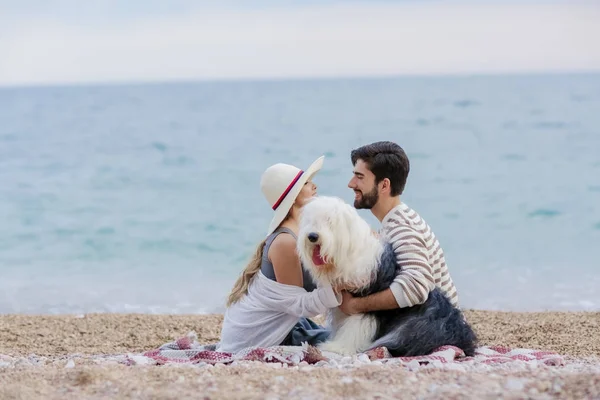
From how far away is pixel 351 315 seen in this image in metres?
5.39

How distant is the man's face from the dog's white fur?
1.11 feet

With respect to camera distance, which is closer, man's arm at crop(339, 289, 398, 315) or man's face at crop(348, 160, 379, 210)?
man's arm at crop(339, 289, 398, 315)

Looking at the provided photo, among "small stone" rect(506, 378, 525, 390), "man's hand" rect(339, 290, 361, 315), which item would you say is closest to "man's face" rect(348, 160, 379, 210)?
"man's hand" rect(339, 290, 361, 315)

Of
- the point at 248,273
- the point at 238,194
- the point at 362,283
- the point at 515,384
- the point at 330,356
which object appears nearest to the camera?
the point at 515,384

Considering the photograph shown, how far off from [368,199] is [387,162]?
0.26 meters

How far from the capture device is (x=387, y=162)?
217 inches

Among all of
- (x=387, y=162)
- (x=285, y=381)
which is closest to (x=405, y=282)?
(x=387, y=162)

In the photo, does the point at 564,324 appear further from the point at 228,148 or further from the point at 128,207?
the point at 228,148

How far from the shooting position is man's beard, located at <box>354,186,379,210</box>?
5.55 metres

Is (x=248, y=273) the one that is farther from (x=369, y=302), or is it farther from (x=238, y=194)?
(x=238, y=194)

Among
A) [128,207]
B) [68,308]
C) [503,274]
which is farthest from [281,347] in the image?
[128,207]

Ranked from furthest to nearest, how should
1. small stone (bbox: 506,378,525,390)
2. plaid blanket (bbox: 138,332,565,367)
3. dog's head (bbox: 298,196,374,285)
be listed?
plaid blanket (bbox: 138,332,565,367), dog's head (bbox: 298,196,374,285), small stone (bbox: 506,378,525,390)

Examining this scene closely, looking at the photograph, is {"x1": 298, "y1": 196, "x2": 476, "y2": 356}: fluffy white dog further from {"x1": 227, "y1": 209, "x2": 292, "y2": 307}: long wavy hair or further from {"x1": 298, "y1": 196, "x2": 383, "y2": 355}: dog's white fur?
{"x1": 227, "y1": 209, "x2": 292, "y2": 307}: long wavy hair

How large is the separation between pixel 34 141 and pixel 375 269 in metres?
25.5
